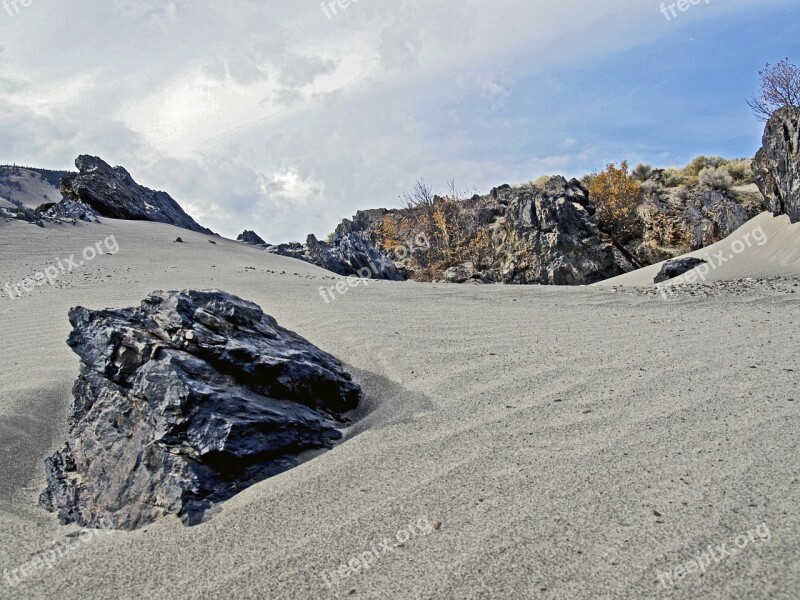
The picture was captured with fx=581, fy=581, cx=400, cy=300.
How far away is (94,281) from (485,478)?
7.72 m

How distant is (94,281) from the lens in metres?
8.63

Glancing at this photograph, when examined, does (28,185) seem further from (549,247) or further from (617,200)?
(549,247)

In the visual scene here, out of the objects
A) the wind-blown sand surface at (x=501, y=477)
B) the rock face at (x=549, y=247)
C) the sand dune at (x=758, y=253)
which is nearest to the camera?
the wind-blown sand surface at (x=501, y=477)

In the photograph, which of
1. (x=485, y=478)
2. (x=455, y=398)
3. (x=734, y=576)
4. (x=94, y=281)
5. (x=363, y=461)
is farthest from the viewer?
(x=94, y=281)

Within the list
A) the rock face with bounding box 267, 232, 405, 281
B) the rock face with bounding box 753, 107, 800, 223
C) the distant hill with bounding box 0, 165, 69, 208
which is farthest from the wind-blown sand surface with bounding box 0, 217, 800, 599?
the distant hill with bounding box 0, 165, 69, 208

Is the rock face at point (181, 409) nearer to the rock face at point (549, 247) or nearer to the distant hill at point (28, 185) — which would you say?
the rock face at point (549, 247)

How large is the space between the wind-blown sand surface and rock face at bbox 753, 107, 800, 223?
5.27 meters

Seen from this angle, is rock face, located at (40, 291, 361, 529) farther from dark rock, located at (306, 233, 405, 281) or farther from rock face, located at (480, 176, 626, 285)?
rock face, located at (480, 176, 626, 285)

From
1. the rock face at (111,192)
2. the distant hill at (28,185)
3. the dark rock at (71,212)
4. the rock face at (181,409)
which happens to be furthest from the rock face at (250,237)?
the distant hill at (28,185)

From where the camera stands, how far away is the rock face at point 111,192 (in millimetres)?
15734

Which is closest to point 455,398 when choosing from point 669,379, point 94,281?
point 669,379

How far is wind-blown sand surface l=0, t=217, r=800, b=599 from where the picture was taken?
220 cm

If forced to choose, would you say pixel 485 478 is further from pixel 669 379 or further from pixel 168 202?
pixel 168 202

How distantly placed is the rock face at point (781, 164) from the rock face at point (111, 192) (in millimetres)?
15349
